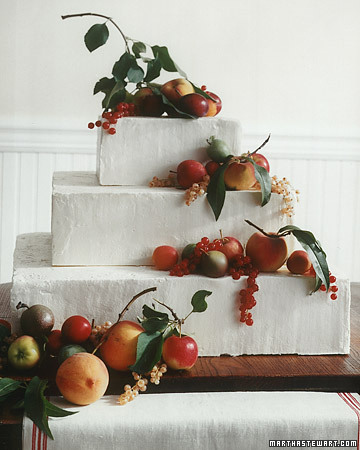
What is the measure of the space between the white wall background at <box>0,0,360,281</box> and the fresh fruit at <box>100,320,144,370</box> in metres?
1.89

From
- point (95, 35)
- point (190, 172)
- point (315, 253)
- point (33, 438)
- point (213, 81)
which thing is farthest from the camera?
point (213, 81)

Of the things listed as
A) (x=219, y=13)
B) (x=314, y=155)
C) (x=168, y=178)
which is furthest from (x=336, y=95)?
(x=168, y=178)

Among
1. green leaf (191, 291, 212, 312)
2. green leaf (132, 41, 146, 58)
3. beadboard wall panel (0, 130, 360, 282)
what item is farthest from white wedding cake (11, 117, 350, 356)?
beadboard wall panel (0, 130, 360, 282)

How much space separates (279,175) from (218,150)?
1699 millimetres

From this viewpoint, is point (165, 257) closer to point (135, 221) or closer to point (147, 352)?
point (135, 221)

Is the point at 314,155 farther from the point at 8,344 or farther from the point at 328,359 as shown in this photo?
the point at 8,344

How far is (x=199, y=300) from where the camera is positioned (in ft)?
4.76

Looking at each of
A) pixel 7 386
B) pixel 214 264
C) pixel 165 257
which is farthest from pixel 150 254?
pixel 7 386

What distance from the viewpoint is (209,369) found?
4.86ft

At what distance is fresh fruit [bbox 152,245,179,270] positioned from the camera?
1609mm

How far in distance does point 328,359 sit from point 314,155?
1891mm

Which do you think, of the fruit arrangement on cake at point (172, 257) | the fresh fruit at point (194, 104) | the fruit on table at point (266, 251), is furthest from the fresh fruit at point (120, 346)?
the fresh fruit at point (194, 104)

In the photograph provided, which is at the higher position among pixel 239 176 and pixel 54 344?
pixel 239 176

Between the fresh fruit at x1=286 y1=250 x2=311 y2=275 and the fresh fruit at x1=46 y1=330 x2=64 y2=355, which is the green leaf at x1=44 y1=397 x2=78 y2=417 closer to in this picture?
the fresh fruit at x1=46 y1=330 x2=64 y2=355
